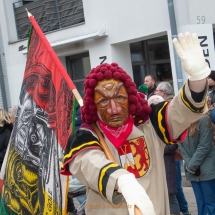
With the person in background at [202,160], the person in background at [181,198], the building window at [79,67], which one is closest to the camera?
the person in background at [202,160]

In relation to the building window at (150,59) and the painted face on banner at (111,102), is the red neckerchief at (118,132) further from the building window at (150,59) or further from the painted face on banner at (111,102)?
the building window at (150,59)

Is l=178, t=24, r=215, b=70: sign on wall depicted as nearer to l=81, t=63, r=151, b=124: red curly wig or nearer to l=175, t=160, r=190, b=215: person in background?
l=175, t=160, r=190, b=215: person in background

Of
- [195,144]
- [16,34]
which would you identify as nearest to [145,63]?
[16,34]

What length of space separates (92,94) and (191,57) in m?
0.66

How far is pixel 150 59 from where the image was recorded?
423 inches

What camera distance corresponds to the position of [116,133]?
2764 mm

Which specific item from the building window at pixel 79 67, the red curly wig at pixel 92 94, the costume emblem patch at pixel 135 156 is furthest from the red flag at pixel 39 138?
the building window at pixel 79 67

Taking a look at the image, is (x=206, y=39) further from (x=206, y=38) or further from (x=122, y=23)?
(x=122, y=23)

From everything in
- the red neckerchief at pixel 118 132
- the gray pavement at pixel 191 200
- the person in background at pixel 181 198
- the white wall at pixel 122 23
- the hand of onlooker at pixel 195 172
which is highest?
the white wall at pixel 122 23

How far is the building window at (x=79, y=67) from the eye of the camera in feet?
36.3

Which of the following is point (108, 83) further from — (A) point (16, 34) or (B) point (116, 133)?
(A) point (16, 34)

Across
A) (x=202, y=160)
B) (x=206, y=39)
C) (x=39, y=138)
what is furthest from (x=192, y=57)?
(x=206, y=39)

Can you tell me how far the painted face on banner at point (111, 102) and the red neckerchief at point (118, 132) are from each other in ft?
0.11

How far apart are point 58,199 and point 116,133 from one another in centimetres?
123
